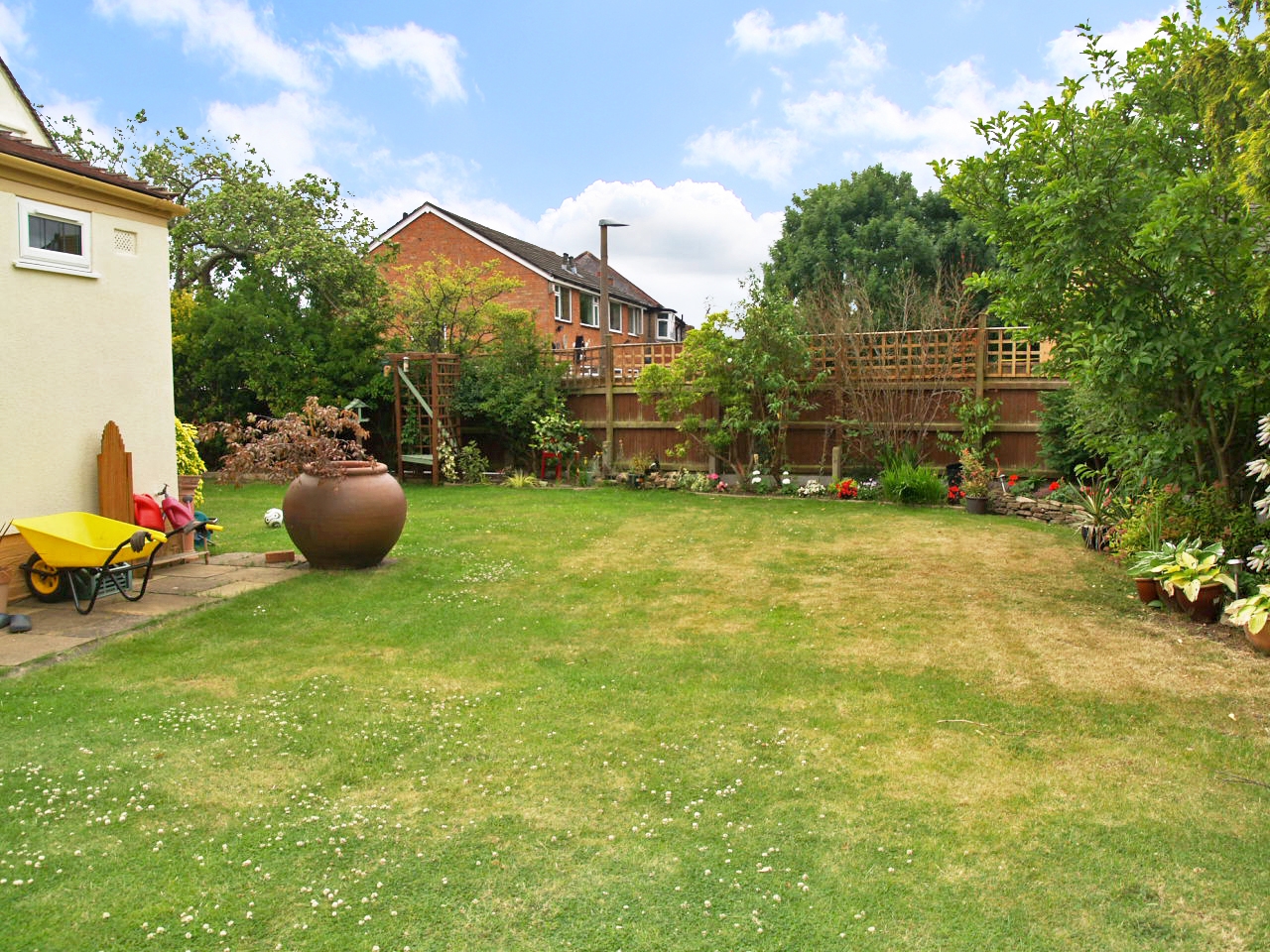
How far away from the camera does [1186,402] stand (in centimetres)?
633

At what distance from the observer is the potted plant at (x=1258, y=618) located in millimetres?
5137

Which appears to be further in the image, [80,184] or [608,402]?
[608,402]

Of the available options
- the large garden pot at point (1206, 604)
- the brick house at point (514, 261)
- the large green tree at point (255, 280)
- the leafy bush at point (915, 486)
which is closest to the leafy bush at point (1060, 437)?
the leafy bush at point (915, 486)

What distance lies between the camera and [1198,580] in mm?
5789

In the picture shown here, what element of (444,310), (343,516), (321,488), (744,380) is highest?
(444,310)

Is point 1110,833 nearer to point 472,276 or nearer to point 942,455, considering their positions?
point 942,455

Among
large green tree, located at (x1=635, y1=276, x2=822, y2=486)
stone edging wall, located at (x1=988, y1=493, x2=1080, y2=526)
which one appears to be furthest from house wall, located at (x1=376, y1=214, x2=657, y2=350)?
stone edging wall, located at (x1=988, y1=493, x2=1080, y2=526)

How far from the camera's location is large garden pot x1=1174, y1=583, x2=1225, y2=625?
5859 mm

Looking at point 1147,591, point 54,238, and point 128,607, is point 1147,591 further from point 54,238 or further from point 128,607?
point 54,238

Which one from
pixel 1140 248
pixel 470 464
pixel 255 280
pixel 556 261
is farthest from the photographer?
pixel 556 261

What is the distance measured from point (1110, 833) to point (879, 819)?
0.81m

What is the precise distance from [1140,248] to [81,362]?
25.9 feet

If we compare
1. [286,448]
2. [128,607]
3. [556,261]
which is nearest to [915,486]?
[286,448]

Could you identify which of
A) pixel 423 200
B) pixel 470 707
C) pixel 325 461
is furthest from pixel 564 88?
pixel 423 200
